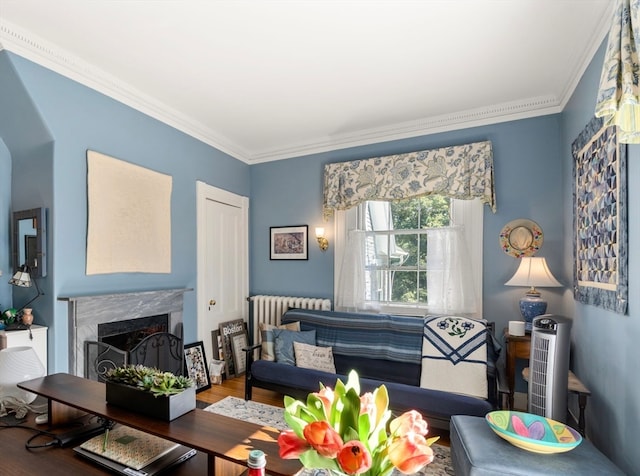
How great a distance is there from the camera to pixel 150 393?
1.26m

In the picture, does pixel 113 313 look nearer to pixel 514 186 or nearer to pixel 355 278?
pixel 355 278

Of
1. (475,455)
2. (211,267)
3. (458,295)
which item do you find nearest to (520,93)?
(458,295)

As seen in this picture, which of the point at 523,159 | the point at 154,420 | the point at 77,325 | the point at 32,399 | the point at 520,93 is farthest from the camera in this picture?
the point at 523,159

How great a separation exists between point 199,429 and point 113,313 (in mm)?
1898

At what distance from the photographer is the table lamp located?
271cm

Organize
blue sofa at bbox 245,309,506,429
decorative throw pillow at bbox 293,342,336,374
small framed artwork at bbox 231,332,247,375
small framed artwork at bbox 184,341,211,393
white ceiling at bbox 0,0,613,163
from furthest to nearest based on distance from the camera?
small framed artwork at bbox 231,332,247,375, small framed artwork at bbox 184,341,211,393, decorative throw pillow at bbox 293,342,336,374, blue sofa at bbox 245,309,506,429, white ceiling at bbox 0,0,613,163

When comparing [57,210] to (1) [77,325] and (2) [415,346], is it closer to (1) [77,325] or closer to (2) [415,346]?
(1) [77,325]

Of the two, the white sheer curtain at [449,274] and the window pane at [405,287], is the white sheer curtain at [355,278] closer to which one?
the window pane at [405,287]

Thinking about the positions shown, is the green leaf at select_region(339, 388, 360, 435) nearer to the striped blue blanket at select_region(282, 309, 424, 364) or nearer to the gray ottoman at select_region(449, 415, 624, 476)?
the gray ottoman at select_region(449, 415, 624, 476)

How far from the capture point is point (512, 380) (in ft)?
8.29

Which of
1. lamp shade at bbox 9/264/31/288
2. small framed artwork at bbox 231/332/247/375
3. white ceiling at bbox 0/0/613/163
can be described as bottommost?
small framed artwork at bbox 231/332/247/375

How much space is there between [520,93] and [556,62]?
46cm

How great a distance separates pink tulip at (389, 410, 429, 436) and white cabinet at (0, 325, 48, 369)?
2565mm

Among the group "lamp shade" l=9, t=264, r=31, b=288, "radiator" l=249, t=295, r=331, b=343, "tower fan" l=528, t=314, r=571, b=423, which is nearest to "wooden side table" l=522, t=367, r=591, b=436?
"tower fan" l=528, t=314, r=571, b=423
